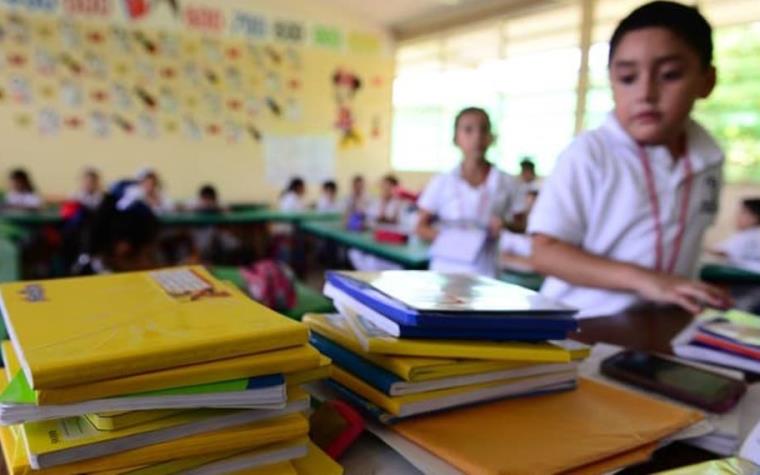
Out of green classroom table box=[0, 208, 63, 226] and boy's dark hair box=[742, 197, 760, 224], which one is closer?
boy's dark hair box=[742, 197, 760, 224]

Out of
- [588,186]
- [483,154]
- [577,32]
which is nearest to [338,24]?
[577,32]

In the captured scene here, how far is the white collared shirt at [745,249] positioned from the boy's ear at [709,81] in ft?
8.30

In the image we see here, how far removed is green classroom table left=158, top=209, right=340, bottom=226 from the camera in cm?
509

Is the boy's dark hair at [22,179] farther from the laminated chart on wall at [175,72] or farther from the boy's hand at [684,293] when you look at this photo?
the boy's hand at [684,293]

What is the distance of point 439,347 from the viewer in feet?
1.84

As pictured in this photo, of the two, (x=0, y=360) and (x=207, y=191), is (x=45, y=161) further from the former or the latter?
(x=0, y=360)

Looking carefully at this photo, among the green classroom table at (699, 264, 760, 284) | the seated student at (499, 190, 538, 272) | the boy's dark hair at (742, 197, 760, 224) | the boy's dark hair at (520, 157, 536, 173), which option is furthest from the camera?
the boy's dark hair at (520, 157, 536, 173)

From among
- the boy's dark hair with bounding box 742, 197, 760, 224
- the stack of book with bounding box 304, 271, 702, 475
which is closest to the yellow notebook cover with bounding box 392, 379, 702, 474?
the stack of book with bounding box 304, 271, 702, 475

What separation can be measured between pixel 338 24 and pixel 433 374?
8.18 metres

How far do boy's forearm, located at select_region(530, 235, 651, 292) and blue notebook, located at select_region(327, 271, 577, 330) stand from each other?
458 millimetres

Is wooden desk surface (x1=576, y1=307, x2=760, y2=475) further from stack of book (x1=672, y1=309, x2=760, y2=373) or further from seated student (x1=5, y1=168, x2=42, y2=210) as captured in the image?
seated student (x1=5, y1=168, x2=42, y2=210)

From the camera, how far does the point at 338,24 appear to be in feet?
26.5

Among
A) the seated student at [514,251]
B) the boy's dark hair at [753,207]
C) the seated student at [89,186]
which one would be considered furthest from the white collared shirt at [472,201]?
the seated student at [89,186]

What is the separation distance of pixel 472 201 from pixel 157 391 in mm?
2125
